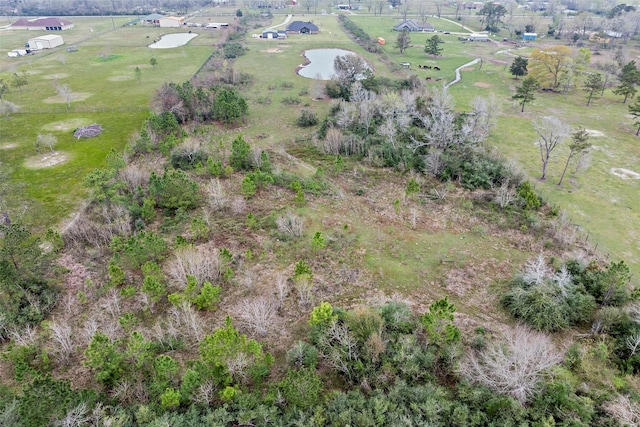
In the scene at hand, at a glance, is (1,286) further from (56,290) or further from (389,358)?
(389,358)

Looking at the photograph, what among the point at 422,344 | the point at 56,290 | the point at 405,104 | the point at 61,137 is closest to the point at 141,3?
the point at 61,137

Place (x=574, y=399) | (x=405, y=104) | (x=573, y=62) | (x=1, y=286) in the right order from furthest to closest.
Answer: (x=573, y=62)
(x=405, y=104)
(x=1, y=286)
(x=574, y=399)

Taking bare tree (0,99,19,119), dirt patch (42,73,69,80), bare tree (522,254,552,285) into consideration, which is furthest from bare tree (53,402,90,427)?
dirt patch (42,73,69,80)

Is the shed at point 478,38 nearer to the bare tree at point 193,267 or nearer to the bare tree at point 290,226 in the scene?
the bare tree at point 290,226

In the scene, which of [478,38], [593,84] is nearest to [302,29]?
[478,38]

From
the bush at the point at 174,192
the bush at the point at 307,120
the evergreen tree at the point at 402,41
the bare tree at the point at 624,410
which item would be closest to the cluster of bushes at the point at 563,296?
the bare tree at the point at 624,410
